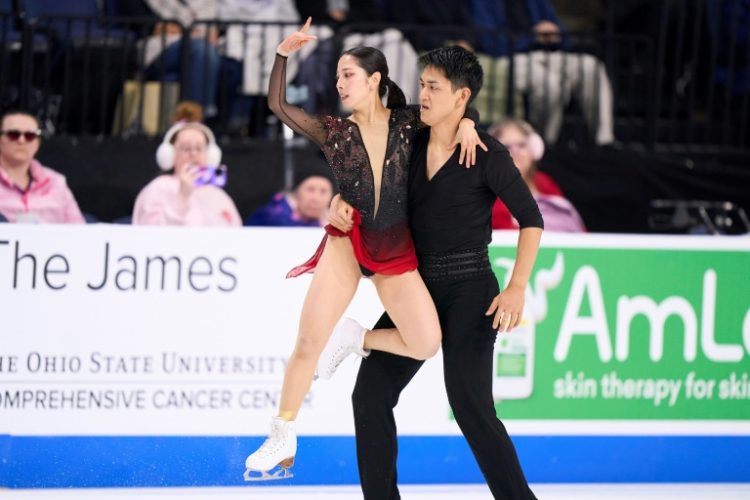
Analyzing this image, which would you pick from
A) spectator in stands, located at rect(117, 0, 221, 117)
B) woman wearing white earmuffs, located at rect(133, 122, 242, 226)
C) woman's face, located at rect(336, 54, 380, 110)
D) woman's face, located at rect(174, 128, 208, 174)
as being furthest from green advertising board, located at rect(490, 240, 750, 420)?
spectator in stands, located at rect(117, 0, 221, 117)

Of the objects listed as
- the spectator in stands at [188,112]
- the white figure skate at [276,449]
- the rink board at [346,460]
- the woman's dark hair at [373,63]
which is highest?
the woman's dark hair at [373,63]

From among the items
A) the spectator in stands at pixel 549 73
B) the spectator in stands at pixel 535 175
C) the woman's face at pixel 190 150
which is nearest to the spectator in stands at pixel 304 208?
the woman's face at pixel 190 150

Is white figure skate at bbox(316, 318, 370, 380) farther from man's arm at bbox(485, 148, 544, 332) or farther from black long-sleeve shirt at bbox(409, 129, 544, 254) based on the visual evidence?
man's arm at bbox(485, 148, 544, 332)

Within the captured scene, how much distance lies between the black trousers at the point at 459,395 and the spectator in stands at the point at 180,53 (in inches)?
140

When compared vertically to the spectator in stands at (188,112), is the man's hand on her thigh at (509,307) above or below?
below

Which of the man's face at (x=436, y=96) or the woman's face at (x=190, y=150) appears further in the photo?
the woman's face at (x=190, y=150)

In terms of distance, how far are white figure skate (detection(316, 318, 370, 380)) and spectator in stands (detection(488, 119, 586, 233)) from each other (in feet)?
8.05

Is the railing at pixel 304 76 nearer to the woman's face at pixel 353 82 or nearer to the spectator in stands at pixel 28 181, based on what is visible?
the spectator in stands at pixel 28 181

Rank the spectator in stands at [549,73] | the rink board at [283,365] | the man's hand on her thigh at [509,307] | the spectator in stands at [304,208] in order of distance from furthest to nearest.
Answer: the spectator in stands at [549,73] < the spectator in stands at [304,208] < the rink board at [283,365] < the man's hand on her thigh at [509,307]

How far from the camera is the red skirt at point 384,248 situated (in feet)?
12.4

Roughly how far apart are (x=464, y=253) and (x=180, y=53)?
3.75m

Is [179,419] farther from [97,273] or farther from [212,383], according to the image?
[97,273]

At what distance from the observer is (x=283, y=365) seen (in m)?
5.00

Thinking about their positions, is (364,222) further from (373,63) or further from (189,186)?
(189,186)
